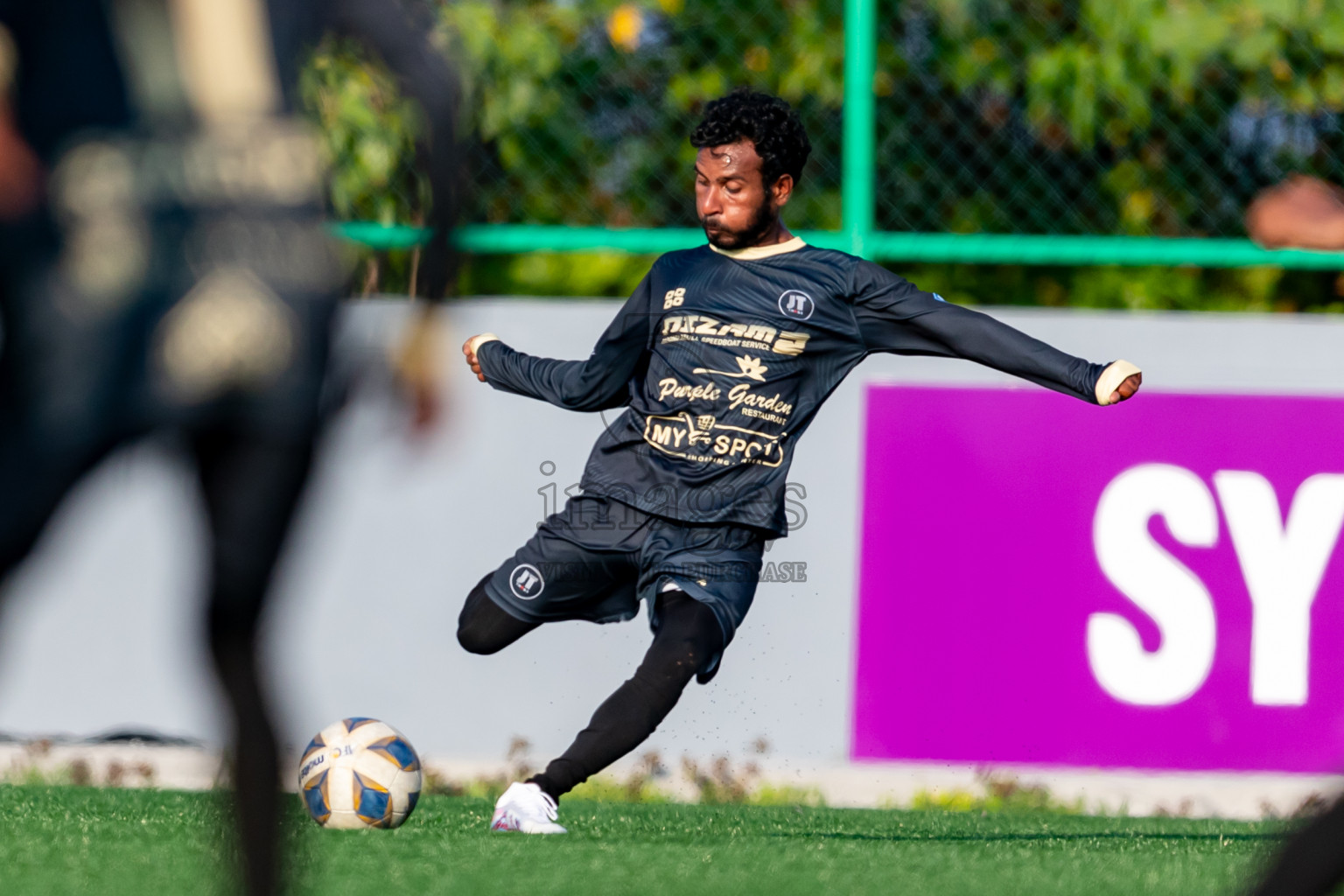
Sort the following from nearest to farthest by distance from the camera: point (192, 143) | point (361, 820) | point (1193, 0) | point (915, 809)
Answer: point (192, 143)
point (361, 820)
point (915, 809)
point (1193, 0)

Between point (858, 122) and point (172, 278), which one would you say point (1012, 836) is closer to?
point (858, 122)

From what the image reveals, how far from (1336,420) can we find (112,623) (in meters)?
4.23

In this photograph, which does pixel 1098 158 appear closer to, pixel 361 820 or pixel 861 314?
pixel 861 314

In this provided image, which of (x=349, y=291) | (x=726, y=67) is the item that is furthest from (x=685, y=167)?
(x=349, y=291)

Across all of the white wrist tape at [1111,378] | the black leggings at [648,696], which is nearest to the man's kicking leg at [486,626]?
the black leggings at [648,696]

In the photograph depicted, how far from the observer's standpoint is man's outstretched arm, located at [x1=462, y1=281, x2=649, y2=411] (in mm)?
5090

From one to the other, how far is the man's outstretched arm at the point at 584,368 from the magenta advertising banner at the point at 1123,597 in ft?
5.22

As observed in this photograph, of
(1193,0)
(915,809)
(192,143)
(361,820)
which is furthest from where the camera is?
(1193,0)

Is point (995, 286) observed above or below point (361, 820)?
above

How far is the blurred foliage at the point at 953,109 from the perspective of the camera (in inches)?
264

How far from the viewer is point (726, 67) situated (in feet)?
22.5

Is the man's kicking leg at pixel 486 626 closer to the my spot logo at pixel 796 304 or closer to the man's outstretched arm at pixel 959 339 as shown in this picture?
the my spot logo at pixel 796 304

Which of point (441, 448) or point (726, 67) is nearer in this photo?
point (441, 448)

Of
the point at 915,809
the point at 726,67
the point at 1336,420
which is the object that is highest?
the point at 726,67
